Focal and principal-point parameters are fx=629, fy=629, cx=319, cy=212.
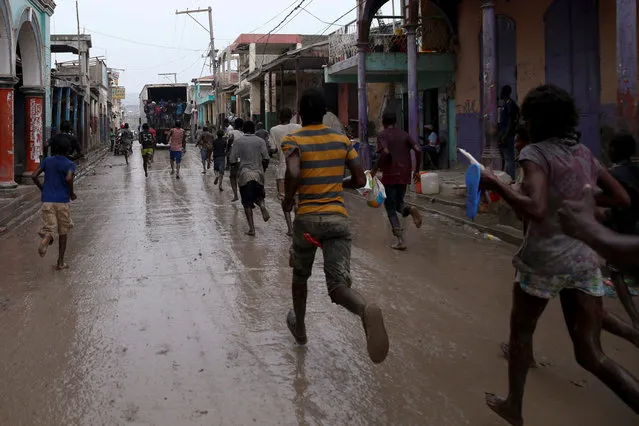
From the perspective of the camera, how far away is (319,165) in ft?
13.8

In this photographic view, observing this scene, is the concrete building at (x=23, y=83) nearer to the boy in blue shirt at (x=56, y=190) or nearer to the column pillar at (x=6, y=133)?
the column pillar at (x=6, y=133)

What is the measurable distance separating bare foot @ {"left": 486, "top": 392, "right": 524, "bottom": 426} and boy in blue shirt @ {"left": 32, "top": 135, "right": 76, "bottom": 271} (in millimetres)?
5693

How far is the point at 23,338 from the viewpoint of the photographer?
4887 millimetres

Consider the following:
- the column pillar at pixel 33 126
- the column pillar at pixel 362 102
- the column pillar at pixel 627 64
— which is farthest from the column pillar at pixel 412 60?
the column pillar at pixel 33 126

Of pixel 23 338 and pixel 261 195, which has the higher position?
pixel 261 195

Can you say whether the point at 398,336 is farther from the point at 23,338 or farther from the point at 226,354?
the point at 23,338

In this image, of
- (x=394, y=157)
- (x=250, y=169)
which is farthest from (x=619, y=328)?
(x=250, y=169)

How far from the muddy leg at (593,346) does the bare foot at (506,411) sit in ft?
1.36

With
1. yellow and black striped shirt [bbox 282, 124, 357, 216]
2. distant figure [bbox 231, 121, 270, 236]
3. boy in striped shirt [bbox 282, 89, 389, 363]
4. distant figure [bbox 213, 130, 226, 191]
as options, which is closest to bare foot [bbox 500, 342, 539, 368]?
boy in striped shirt [bbox 282, 89, 389, 363]

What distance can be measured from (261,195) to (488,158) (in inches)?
164

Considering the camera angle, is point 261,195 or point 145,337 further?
point 261,195

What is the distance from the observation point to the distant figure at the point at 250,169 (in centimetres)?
947

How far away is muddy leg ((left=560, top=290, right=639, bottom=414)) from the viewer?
293cm

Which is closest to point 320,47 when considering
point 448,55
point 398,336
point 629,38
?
point 448,55
